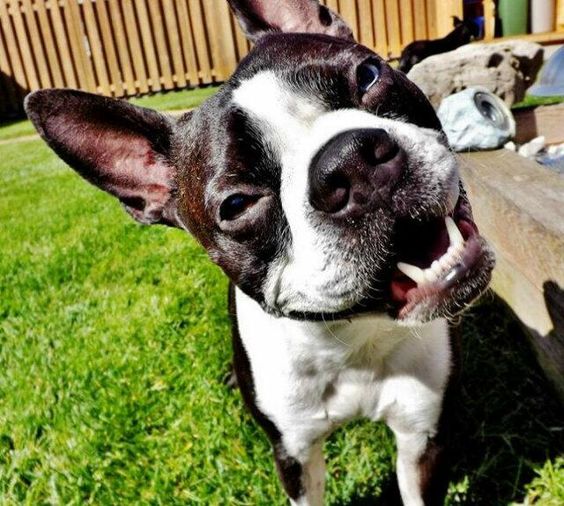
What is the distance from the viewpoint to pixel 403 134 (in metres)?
1.82

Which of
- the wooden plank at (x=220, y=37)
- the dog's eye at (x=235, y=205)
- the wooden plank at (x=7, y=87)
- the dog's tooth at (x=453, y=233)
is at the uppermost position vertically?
the dog's eye at (x=235, y=205)

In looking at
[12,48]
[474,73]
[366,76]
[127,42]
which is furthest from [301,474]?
[12,48]

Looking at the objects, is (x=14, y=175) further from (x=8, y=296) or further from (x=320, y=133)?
(x=320, y=133)

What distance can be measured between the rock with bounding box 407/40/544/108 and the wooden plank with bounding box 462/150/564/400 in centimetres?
193

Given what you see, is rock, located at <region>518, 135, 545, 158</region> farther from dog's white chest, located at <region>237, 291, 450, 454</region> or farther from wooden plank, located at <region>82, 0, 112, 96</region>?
wooden plank, located at <region>82, 0, 112, 96</region>

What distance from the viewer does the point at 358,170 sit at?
170 centimetres

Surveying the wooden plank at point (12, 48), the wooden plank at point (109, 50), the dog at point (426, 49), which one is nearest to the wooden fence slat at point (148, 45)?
the wooden plank at point (109, 50)

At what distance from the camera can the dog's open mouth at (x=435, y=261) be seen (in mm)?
1796

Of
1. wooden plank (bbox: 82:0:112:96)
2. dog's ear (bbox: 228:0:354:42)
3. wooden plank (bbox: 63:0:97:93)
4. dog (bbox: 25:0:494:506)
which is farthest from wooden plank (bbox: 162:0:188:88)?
dog (bbox: 25:0:494:506)

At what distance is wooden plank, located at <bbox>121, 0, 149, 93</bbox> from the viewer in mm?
12648

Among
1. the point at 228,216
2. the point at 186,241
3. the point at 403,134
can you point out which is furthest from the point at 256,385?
the point at 186,241

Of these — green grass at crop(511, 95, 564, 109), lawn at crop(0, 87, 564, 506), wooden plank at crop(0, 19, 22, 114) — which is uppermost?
green grass at crop(511, 95, 564, 109)

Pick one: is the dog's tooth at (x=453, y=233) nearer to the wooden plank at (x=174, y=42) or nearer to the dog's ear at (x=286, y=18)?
the dog's ear at (x=286, y=18)

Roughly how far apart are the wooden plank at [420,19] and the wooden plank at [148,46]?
4673mm
